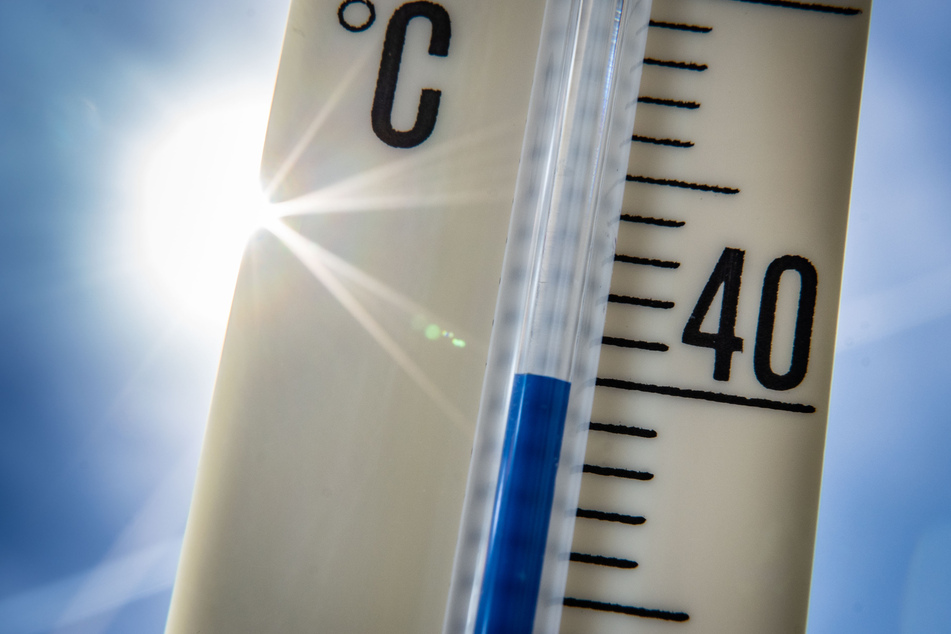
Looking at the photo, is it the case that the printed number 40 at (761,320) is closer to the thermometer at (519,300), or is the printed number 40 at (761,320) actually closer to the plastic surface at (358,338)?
the thermometer at (519,300)

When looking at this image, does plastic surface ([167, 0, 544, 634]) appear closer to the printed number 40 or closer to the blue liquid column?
the blue liquid column

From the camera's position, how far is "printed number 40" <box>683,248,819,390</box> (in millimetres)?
Answer: 700

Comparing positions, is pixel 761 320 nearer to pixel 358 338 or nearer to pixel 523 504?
pixel 523 504

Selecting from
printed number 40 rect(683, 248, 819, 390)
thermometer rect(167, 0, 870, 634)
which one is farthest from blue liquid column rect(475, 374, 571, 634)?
printed number 40 rect(683, 248, 819, 390)

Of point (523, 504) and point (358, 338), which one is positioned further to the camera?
point (358, 338)

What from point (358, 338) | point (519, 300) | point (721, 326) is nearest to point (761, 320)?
point (721, 326)

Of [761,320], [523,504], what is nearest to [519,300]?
[523,504]

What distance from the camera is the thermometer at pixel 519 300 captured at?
67cm

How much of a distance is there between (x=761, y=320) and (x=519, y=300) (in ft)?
0.98

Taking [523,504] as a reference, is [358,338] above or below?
above

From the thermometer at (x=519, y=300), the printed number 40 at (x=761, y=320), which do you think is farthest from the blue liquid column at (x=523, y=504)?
the printed number 40 at (x=761, y=320)

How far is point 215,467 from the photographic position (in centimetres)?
69

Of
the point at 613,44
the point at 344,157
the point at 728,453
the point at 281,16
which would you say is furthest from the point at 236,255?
the point at 728,453

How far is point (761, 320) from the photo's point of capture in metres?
0.70
